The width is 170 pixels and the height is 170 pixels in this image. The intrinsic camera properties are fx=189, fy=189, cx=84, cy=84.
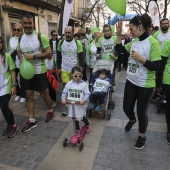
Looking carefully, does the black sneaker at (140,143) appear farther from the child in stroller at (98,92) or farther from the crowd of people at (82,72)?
the child in stroller at (98,92)

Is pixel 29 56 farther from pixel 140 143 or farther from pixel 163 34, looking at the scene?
pixel 163 34

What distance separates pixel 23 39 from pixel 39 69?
628mm

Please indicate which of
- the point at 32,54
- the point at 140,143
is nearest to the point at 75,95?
the point at 32,54

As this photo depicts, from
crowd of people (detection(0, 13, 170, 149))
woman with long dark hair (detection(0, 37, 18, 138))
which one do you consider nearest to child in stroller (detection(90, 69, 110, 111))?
crowd of people (detection(0, 13, 170, 149))

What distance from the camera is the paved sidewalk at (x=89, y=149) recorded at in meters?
2.72

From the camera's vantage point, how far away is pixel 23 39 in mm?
3525

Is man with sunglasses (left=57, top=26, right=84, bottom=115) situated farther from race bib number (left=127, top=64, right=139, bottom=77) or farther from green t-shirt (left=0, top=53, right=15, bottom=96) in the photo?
race bib number (left=127, top=64, right=139, bottom=77)

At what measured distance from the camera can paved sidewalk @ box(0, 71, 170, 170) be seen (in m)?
2.72

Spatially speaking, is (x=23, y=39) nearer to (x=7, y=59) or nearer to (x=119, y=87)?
(x=7, y=59)

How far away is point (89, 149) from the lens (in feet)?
10.1

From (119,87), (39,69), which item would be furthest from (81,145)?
(119,87)

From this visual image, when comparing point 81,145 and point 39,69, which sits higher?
point 39,69

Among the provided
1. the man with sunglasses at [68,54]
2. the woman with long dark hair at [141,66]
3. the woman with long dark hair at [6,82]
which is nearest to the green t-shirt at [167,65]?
the woman with long dark hair at [141,66]

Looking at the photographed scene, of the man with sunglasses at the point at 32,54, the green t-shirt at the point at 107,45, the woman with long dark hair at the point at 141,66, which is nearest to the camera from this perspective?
the woman with long dark hair at the point at 141,66
